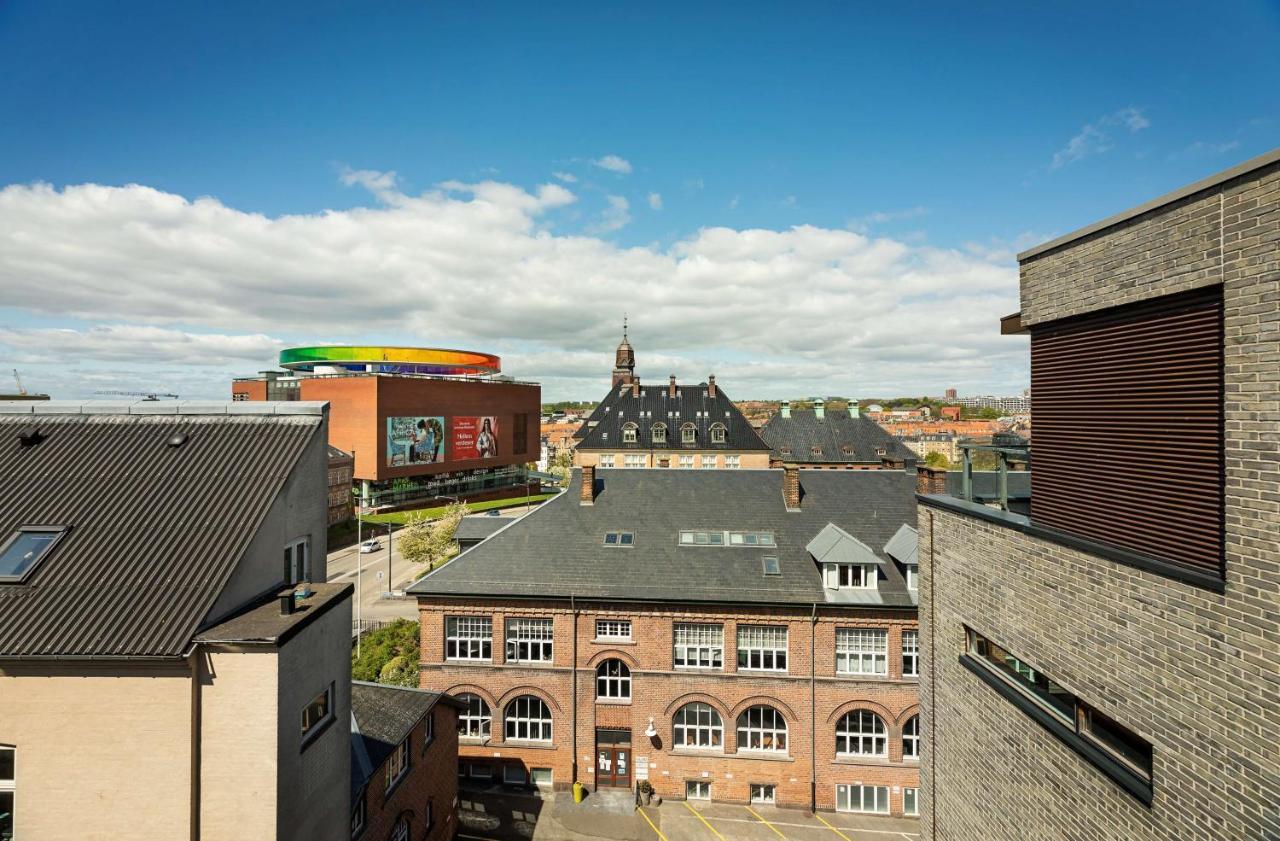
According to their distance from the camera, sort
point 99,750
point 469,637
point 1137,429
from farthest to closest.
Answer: point 469,637, point 99,750, point 1137,429

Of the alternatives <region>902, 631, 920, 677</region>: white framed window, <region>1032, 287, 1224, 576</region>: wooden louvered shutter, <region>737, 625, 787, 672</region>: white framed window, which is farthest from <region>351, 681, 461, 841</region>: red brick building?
<region>902, 631, 920, 677</region>: white framed window

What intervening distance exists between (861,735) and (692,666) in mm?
6644

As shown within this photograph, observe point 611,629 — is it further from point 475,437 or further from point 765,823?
point 475,437

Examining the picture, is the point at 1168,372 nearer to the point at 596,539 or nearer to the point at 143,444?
the point at 143,444

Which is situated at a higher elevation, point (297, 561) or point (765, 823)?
point (297, 561)

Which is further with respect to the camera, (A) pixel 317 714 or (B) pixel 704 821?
(B) pixel 704 821

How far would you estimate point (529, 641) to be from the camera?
21391 millimetres

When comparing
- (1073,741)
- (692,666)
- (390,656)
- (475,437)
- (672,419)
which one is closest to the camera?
(1073,741)

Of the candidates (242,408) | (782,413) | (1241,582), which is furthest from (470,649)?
(782,413)

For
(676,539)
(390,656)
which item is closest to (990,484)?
(676,539)

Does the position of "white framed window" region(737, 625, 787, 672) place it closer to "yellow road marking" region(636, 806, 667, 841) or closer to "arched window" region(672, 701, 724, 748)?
"arched window" region(672, 701, 724, 748)

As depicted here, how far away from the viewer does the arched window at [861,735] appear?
67.6 feet

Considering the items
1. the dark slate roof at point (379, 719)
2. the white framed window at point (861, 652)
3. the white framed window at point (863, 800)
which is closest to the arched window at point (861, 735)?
the white framed window at point (863, 800)

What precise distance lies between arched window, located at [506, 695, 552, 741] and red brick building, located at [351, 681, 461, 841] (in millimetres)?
3224
